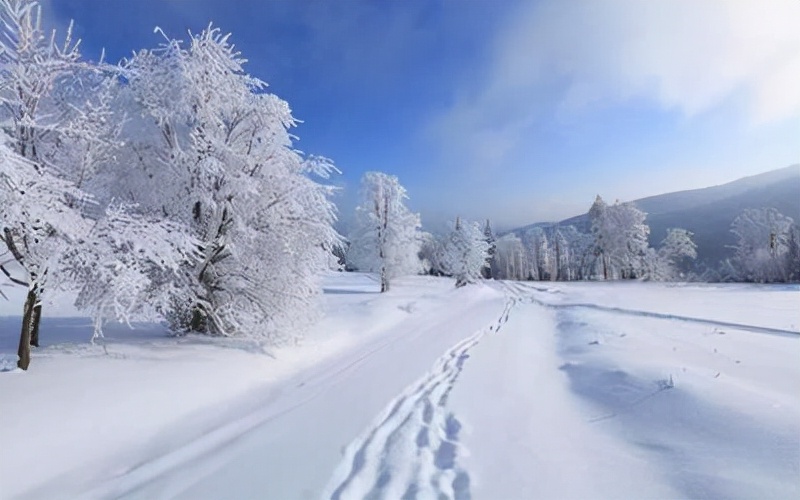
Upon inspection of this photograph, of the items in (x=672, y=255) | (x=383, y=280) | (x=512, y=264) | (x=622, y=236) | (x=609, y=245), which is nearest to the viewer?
(x=383, y=280)

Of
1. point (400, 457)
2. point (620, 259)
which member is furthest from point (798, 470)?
point (620, 259)

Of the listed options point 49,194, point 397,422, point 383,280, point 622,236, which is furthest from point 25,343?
point 622,236

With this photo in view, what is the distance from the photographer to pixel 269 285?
9.98 meters

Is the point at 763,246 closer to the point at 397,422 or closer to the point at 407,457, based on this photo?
the point at 397,422

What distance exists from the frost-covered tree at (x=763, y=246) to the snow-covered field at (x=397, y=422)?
43456 mm

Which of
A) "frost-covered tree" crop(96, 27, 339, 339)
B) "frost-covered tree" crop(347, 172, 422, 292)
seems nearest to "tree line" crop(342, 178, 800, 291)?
"frost-covered tree" crop(347, 172, 422, 292)

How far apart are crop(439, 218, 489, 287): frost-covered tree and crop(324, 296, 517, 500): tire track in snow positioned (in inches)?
1501

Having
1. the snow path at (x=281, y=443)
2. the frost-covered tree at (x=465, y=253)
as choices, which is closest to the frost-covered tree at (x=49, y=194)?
the snow path at (x=281, y=443)

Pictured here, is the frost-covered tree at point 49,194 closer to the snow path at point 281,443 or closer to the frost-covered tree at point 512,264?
the snow path at point 281,443

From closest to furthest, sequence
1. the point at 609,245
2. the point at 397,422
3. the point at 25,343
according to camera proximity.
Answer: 1. the point at 397,422
2. the point at 25,343
3. the point at 609,245

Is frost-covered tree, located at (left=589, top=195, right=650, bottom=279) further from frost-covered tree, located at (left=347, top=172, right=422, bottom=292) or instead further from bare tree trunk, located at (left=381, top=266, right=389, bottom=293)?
bare tree trunk, located at (left=381, top=266, right=389, bottom=293)

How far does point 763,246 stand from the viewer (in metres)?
43.2

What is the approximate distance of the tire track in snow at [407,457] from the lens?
11.6 feet

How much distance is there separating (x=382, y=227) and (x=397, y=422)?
27.7 meters
